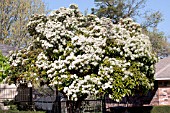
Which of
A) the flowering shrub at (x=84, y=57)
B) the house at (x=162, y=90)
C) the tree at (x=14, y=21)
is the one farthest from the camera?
the tree at (x=14, y=21)

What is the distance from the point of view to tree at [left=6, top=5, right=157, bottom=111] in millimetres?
11094

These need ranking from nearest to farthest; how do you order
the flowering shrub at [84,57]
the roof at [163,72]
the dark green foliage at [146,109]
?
the flowering shrub at [84,57]
the dark green foliage at [146,109]
the roof at [163,72]

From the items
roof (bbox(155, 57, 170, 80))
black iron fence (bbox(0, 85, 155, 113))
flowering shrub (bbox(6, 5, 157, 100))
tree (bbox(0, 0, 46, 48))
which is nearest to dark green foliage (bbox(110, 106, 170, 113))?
black iron fence (bbox(0, 85, 155, 113))

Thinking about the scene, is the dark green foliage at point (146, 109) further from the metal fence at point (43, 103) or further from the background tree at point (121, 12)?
the background tree at point (121, 12)

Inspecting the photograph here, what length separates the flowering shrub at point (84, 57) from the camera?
1109 cm

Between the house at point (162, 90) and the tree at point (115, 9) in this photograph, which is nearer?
the house at point (162, 90)

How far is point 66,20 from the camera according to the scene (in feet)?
40.1

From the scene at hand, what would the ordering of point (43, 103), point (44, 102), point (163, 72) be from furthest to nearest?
point (163, 72)
point (43, 103)
point (44, 102)

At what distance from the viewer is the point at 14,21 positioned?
29172 mm

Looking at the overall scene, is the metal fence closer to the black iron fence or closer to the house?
the black iron fence

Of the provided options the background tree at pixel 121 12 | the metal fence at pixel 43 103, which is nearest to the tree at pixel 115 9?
the background tree at pixel 121 12

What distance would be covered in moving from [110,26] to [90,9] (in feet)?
72.2

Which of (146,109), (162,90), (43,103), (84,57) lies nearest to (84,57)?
(84,57)

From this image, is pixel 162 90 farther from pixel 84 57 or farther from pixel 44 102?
pixel 84 57
